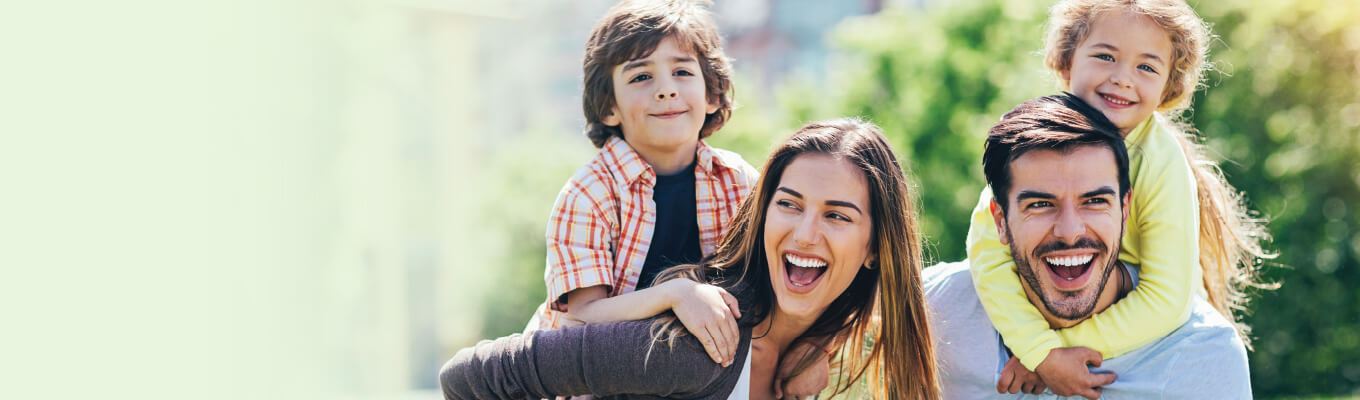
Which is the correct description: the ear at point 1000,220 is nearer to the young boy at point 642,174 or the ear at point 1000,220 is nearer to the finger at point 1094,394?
the finger at point 1094,394

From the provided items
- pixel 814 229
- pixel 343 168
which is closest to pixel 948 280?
pixel 814 229

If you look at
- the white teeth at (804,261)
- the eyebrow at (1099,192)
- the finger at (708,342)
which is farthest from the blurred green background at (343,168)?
the eyebrow at (1099,192)

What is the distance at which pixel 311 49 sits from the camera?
16.1 meters

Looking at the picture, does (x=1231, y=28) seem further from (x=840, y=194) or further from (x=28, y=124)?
(x=28, y=124)

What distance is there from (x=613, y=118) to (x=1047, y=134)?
1528mm

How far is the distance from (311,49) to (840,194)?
1413cm

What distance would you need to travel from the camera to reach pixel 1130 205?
3594 mm

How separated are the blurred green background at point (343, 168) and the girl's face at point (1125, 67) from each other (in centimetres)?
114

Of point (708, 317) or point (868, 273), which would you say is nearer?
point (708, 317)

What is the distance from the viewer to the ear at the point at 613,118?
4.11 meters

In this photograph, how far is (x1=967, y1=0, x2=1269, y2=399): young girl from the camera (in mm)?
3477

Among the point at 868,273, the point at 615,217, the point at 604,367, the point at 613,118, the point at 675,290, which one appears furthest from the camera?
the point at 613,118

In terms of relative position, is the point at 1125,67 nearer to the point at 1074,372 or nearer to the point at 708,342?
the point at 1074,372

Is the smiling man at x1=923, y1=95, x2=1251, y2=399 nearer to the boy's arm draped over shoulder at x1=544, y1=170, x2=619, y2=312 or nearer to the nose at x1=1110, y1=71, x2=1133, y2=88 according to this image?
the nose at x1=1110, y1=71, x2=1133, y2=88
